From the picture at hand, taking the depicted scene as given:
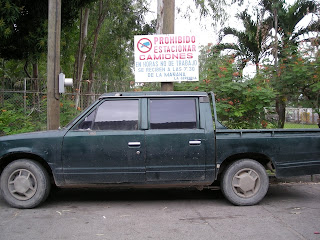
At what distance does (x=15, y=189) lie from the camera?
5.02 m

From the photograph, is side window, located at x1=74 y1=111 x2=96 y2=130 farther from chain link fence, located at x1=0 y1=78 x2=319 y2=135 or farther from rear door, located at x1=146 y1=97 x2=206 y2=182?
chain link fence, located at x1=0 y1=78 x2=319 y2=135

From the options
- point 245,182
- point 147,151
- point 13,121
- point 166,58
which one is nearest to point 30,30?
point 13,121

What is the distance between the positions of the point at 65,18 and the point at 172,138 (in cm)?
730

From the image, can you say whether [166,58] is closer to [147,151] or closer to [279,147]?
[147,151]

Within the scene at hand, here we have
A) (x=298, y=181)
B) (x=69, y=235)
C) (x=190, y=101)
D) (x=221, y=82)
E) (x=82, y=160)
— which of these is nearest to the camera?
(x=69, y=235)

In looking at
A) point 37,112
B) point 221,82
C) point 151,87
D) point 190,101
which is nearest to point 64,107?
point 37,112

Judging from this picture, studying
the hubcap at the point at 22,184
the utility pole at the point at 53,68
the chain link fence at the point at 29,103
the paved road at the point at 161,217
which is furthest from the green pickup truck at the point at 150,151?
the chain link fence at the point at 29,103

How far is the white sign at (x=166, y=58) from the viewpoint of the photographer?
741 cm

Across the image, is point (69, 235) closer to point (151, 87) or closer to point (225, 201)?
point (225, 201)

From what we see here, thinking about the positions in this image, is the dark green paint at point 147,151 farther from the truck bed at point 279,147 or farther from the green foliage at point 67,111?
the green foliage at point 67,111

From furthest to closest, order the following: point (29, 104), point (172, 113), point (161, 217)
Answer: point (29, 104), point (172, 113), point (161, 217)

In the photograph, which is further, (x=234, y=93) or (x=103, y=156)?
(x=234, y=93)

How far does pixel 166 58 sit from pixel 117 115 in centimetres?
278

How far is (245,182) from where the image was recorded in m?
5.20
